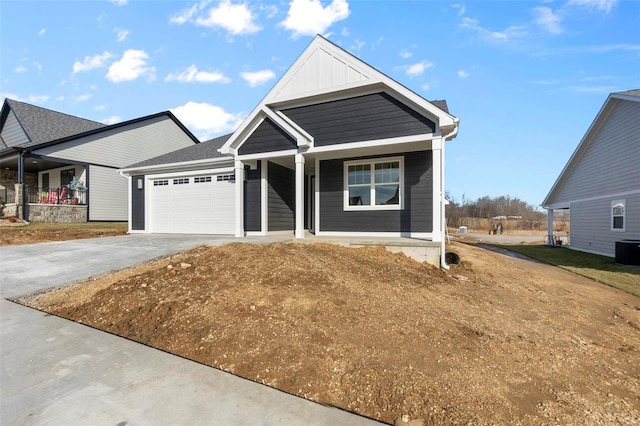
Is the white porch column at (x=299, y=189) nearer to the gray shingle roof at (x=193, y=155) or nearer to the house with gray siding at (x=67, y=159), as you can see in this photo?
the gray shingle roof at (x=193, y=155)

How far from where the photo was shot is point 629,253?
11.4 metres

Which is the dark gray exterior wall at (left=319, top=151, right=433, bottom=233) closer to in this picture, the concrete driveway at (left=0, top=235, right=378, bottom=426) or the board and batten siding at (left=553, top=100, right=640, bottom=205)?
the concrete driveway at (left=0, top=235, right=378, bottom=426)

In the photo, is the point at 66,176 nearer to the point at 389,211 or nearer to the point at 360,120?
the point at 360,120

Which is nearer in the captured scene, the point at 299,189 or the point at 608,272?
the point at 299,189

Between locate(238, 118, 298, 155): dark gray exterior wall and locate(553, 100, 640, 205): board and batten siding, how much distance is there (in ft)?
45.6

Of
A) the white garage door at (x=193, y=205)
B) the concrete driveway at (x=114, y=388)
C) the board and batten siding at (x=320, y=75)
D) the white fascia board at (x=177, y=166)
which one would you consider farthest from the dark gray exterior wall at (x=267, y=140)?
the concrete driveway at (x=114, y=388)

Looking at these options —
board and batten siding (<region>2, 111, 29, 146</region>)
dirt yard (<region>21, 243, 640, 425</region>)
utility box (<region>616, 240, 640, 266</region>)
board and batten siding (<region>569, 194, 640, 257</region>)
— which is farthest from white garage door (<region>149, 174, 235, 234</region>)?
board and batten siding (<region>569, 194, 640, 257</region>)

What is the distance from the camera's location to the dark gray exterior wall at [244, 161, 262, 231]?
10.8 metres

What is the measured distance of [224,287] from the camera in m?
4.85

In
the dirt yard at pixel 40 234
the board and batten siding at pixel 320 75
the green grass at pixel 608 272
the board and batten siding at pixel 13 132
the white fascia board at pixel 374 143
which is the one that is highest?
the board and batten siding at pixel 13 132

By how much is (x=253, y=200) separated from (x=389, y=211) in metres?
4.68

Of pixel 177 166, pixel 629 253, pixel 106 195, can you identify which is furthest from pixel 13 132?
pixel 629 253

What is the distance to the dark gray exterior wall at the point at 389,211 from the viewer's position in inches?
371

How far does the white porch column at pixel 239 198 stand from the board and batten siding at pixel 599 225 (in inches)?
611
